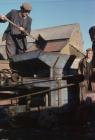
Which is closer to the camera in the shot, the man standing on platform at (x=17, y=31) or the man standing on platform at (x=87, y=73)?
the man standing on platform at (x=87, y=73)

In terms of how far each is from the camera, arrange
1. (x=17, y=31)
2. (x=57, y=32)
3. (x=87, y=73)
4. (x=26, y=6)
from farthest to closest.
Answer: (x=57, y=32), (x=17, y=31), (x=26, y=6), (x=87, y=73)

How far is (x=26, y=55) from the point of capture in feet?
28.9

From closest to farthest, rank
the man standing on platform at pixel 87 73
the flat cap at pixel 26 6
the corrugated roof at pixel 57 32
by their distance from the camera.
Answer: the man standing on platform at pixel 87 73 < the flat cap at pixel 26 6 < the corrugated roof at pixel 57 32

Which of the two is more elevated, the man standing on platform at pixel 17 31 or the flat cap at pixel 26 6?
the flat cap at pixel 26 6

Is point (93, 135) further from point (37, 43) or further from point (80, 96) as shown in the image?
point (37, 43)

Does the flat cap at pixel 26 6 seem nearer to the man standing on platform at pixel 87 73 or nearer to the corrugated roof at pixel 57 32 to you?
the man standing on platform at pixel 87 73

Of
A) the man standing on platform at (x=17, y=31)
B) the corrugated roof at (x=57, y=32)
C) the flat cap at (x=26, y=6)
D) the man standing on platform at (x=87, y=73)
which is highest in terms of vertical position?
the corrugated roof at (x=57, y=32)

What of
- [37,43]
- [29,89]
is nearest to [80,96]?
[29,89]

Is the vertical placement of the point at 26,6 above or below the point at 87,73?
above

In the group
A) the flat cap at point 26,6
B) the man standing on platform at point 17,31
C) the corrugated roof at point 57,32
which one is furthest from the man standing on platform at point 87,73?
the corrugated roof at point 57,32

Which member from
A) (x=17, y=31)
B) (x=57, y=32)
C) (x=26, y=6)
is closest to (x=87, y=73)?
(x=17, y=31)

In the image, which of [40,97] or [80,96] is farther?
[40,97]

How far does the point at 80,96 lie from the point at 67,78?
0.75m

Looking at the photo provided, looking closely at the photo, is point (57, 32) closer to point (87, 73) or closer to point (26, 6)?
point (26, 6)
